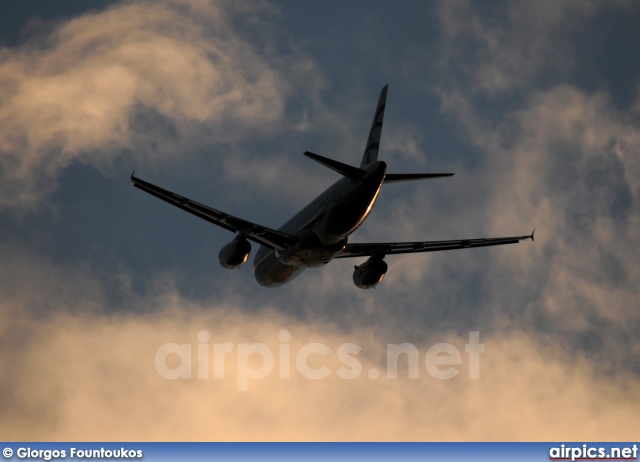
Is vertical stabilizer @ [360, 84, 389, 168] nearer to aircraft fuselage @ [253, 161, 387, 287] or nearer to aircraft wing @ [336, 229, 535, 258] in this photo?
aircraft fuselage @ [253, 161, 387, 287]

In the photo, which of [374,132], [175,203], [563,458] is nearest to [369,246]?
[374,132]

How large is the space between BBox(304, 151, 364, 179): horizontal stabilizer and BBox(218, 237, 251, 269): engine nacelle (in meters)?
9.29

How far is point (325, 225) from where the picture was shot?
52.3 m

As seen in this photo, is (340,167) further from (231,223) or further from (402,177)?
(231,223)

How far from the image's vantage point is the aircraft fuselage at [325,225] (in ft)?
163

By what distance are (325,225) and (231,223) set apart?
6815mm

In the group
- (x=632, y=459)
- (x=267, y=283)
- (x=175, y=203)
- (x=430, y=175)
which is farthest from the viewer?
(x=267, y=283)

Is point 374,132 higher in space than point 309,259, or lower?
higher

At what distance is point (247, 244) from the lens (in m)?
55.9

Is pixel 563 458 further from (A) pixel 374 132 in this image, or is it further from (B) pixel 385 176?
(A) pixel 374 132

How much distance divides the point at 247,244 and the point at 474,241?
614 inches

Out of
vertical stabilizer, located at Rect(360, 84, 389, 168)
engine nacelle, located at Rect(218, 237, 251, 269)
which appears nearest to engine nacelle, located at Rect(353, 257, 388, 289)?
vertical stabilizer, located at Rect(360, 84, 389, 168)

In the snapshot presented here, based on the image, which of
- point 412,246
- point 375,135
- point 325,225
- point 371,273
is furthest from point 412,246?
point 325,225

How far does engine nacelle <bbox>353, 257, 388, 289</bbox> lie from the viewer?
58.8 meters
